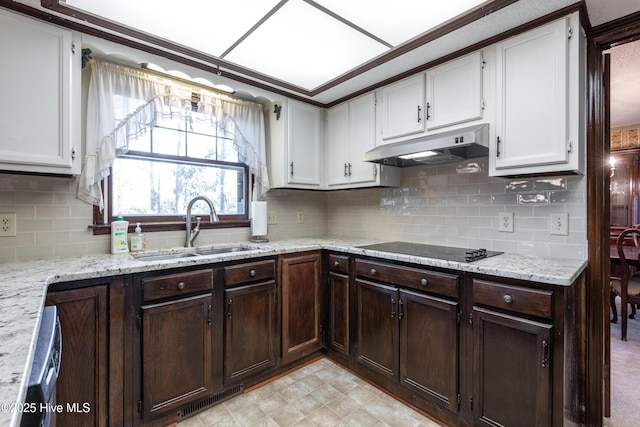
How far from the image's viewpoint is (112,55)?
6.18 ft

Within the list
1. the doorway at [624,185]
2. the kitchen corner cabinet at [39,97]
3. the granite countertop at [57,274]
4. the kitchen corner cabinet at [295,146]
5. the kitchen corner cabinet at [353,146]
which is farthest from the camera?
the kitchen corner cabinet at [295,146]

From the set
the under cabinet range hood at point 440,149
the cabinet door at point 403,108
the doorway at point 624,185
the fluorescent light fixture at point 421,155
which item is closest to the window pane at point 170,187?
the under cabinet range hood at point 440,149

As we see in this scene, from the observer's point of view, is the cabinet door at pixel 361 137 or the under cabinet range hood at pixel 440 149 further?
the cabinet door at pixel 361 137

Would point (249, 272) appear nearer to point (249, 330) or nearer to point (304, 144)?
point (249, 330)

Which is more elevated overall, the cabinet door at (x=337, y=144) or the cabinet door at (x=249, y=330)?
the cabinet door at (x=337, y=144)

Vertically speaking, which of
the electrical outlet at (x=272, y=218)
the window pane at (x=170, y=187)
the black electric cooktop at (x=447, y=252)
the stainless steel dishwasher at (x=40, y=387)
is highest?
the window pane at (x=170, y=187)

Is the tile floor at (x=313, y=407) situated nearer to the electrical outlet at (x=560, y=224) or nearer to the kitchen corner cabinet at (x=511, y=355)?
the kitchen corner cabinet at (x=511, y=355)

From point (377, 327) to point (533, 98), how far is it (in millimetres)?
1640

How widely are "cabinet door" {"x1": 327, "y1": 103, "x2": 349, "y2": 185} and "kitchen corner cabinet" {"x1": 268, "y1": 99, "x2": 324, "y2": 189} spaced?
9 centimetres

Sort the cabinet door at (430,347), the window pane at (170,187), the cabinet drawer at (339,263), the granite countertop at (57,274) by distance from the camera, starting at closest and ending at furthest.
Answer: the granite countertop at (57,274) < the cabinet door at (430,347) < the window pane at (170,187) < the cabinet drawer at (339,263)

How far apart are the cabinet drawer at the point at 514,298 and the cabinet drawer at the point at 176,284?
1.49m

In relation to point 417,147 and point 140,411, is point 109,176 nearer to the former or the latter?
point 140,411

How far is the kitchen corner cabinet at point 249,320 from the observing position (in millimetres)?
1904

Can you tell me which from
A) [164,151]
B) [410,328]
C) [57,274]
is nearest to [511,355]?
[410,328]
